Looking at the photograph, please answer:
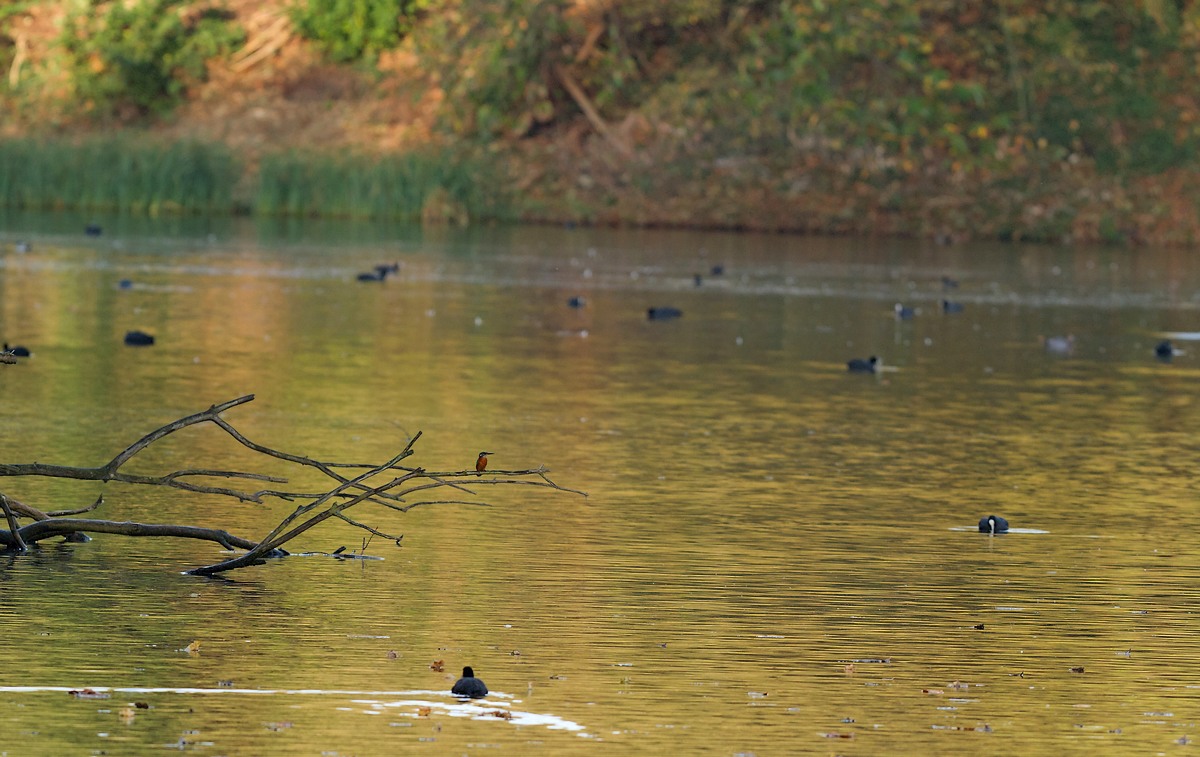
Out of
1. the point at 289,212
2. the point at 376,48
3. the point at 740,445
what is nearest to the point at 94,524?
the point at 740,445

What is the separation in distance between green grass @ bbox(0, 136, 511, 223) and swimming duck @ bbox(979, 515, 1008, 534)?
32.0m

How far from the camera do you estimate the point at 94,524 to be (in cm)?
889

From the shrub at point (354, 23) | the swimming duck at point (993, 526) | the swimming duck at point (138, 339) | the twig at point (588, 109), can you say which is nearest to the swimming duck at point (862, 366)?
the swimming duck at point (138, 339)

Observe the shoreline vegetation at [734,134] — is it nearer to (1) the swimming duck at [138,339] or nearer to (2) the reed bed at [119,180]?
(2) the reed bed at [119,180]

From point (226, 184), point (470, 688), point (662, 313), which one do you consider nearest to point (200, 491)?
point (470, 688)

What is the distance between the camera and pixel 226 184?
4222cm

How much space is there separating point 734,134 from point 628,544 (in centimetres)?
3346

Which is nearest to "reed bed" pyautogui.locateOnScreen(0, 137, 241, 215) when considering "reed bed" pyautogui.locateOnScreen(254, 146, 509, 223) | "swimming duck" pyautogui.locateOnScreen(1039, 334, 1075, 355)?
"reed bed" pyautogui.locateOnScreen(254, 146, 509, 223)

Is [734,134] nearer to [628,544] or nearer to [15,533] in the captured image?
[628,544]

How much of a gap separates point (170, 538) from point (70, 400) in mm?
4776

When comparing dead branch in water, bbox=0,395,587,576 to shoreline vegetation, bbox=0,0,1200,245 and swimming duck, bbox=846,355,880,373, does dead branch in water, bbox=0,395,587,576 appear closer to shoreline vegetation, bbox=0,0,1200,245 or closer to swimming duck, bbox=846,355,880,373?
swimming duck, bbox=846,355,880,373

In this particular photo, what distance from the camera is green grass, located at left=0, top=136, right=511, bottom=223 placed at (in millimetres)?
41812

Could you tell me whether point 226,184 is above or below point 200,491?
above

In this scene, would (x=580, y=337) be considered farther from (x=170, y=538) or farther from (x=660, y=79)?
(x=660, y=79)
